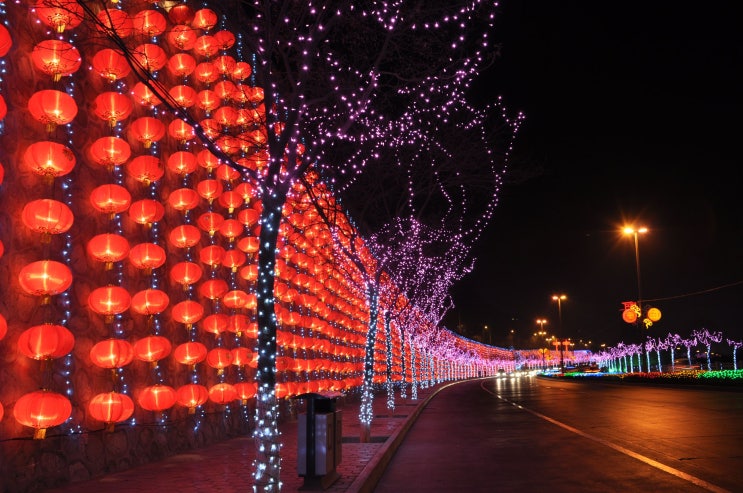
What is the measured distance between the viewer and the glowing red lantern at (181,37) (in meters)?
14.4

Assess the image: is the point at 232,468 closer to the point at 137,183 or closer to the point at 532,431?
the point at 137,183

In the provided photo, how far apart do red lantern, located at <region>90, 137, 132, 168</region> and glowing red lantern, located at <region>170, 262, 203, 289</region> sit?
8.59 feet

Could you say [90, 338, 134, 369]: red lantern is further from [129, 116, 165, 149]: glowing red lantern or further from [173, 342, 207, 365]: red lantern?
[129, 116, 165, 149]: glowing red lantern

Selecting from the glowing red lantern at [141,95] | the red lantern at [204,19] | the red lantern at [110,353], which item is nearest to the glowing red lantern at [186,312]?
the red lantern at [110,353]

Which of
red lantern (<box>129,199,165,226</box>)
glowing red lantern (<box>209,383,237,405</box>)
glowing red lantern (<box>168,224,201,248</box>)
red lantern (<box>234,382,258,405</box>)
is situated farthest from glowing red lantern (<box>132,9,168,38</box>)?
red lantern (<box>234,382,258,405</box>)

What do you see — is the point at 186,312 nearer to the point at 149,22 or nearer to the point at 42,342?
the point at 42,342

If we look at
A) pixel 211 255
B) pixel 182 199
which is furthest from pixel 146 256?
pixel 211 255

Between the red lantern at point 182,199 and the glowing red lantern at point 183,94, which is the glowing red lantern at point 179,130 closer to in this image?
the glowing red lantern at point 183,94

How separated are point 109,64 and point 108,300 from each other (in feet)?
12.6

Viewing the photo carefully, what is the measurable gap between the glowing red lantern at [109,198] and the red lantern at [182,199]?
2.44 metres

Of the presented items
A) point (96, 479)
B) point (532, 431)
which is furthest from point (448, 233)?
point (96, 479)

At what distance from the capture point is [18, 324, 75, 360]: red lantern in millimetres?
8859

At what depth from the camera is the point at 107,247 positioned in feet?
35.0

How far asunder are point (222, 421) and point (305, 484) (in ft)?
23.0
